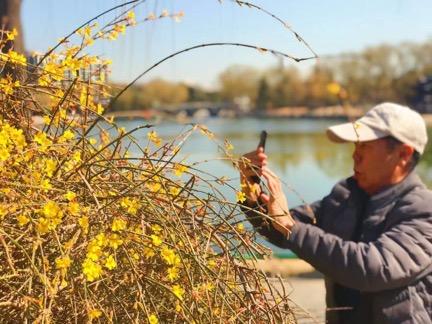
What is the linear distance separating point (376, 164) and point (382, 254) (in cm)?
29

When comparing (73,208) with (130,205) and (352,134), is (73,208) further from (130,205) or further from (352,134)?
(352,134)

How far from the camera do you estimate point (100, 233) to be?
82 centimetres

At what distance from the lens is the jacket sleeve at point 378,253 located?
1.42 m

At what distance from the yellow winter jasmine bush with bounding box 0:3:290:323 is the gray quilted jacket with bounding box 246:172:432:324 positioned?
0.37 metres

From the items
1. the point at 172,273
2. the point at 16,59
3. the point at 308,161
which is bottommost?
the point at 308,161

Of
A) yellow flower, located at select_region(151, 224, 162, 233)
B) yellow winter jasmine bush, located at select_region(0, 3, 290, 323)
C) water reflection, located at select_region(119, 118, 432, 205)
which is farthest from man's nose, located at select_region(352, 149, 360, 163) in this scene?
water reflection, located at select_region(119, 118, 432, 205)

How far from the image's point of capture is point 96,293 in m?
0.87

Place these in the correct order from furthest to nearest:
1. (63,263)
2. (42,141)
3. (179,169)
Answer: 1. (179,169)
2. (42,141)
3. (63,263)

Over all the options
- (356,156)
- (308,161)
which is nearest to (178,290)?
(356,156)

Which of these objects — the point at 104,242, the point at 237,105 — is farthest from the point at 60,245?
the point at 237,105

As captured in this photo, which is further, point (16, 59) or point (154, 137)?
point (154, 137)

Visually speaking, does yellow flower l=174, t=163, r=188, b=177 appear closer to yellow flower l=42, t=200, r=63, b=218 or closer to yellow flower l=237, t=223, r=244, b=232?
yellow flower l=237, t=223, r=244, b=232

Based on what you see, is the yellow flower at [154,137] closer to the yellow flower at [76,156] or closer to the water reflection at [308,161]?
the yellow flower at [76,156]

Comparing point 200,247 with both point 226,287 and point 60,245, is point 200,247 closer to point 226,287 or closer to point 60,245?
point 226,287
